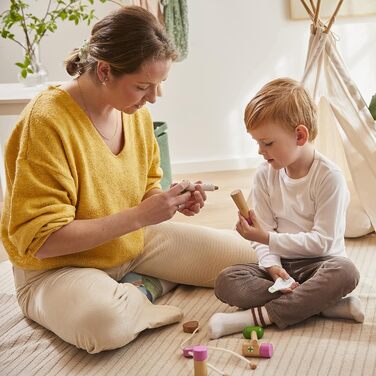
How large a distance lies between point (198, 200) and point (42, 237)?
16.0 inches

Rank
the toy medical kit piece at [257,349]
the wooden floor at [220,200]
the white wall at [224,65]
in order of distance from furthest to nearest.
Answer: the white wall at [224,65]
the wooden floor at [220,200]
the toy medical kit piece at [257,349]

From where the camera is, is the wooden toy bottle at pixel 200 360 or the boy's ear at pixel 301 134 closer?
the wooden toy bottle at pixel 200 360

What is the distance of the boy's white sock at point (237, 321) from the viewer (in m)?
1.76

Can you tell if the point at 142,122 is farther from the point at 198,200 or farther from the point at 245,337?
the point at 245,337

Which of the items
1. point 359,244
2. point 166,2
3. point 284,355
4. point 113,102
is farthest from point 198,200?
point 166,2

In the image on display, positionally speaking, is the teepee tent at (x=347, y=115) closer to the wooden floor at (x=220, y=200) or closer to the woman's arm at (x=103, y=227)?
the wooden floor at (x=220, y=200)

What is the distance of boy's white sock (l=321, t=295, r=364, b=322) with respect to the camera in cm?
178

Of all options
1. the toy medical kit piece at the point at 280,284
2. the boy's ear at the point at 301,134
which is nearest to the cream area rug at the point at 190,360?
the toy medical kit piece at the point at 280,284

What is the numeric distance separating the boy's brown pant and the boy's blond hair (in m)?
0.35

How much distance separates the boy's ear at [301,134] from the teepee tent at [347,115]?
64 centimetres

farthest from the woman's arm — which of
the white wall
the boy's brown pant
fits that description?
the white wall

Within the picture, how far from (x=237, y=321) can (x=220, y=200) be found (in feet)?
4.56

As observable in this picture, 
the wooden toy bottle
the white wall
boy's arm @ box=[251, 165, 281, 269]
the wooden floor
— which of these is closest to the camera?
the wooden toy bottle

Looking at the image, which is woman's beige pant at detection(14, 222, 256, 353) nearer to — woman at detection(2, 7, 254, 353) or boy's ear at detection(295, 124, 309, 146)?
woman at detection(2, 7, 254, 353)
